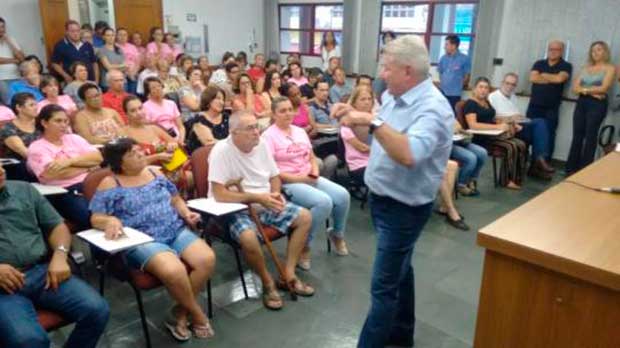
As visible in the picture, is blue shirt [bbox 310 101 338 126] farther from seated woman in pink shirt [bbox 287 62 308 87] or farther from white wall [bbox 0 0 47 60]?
white wall [bbox 0 0 47 60]

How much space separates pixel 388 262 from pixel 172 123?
3024 millimetres

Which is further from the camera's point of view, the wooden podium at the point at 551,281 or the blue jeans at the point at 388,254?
the blue jeans at the point at 388,254

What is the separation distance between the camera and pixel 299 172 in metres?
3.27

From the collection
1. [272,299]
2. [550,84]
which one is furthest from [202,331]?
[550,84]

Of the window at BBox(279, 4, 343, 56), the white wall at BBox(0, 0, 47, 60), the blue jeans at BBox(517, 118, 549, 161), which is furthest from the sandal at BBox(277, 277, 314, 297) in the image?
the window at BBox(279, 4, 343, 56)

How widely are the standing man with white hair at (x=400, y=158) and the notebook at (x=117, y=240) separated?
106 centimetres

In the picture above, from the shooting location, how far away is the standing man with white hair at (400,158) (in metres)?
1.66

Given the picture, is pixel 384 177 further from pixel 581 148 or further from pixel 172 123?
pixel 581 148

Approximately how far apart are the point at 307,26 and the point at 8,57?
526cm

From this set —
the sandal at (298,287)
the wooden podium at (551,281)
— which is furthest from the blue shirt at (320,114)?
the wooden podium at (551,281)

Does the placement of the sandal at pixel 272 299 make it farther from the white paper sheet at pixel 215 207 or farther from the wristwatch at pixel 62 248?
the wristwatch at pixel 62 248

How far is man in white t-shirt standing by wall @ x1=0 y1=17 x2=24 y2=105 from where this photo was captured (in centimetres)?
599

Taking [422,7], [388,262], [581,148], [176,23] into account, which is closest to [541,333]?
[388,262]

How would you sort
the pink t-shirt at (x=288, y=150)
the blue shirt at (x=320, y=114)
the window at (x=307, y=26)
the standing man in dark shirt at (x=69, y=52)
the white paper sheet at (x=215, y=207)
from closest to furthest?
the white paper sheet at (x=215, y=207), the pink t-shirt at (x=288, y=150), the blue shirt at (x=320, y=114), the standing man in dark shirt at (x=69, y=52), the window at (x=307, y=26)
